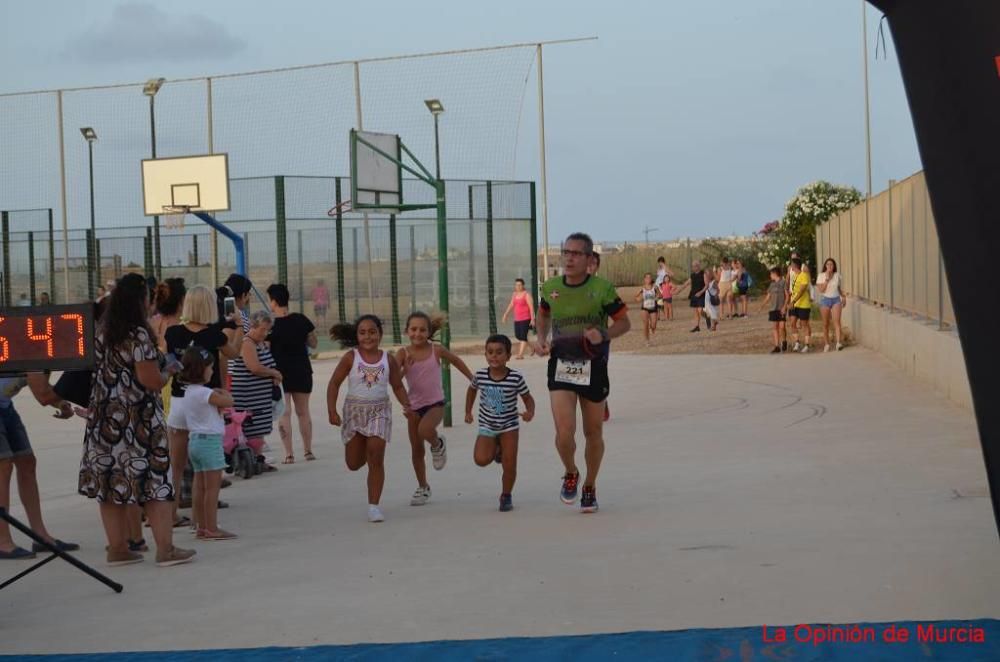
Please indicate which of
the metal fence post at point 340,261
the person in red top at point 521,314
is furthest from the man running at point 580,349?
the metal fence post at point 340,261

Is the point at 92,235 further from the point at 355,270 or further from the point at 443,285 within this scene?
the point at 443,285

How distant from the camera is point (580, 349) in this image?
9.47m

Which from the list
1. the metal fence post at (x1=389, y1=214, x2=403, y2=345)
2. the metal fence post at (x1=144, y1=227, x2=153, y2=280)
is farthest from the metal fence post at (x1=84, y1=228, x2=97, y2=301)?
the metal fence post at (x1=389, y1=214, x2=403, y2=345)

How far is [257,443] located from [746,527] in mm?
5107

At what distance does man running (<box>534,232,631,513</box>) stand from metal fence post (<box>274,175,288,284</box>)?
69.7 feet

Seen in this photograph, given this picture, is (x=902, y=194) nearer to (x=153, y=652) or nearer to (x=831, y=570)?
(x=831, y=570)

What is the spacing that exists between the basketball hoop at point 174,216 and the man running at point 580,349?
1808 centimetres

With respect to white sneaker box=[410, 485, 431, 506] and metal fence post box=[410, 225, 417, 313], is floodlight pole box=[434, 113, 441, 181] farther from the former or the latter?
white sneaker box=[410, 485, 431, 506]

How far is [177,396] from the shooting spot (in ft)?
30.0

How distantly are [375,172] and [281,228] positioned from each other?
13.6 m

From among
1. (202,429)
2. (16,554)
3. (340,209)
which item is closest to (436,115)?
(340,209)

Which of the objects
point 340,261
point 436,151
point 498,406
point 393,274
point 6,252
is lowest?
point 498,406

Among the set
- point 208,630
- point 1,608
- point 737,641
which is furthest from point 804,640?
point 1,608

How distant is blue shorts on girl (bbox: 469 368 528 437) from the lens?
992cm
